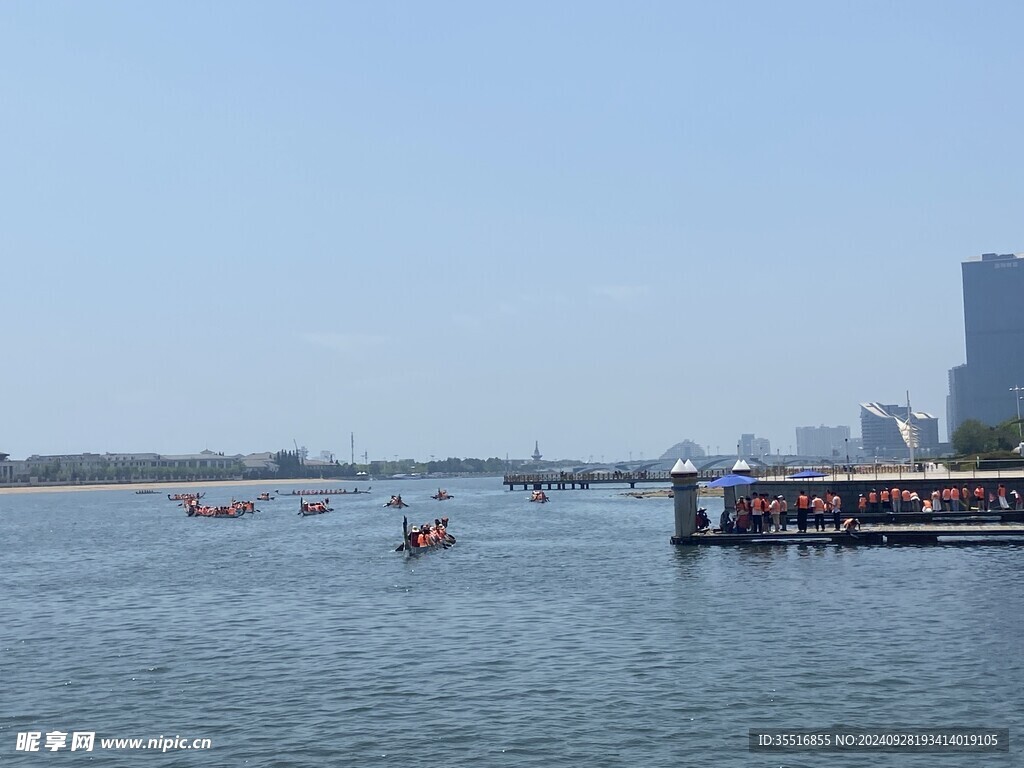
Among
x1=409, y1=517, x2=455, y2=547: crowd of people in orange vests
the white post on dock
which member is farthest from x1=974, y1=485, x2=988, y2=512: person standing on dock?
x1=409, y1=517, x2=455, y2=547: crowd of people in orange vests

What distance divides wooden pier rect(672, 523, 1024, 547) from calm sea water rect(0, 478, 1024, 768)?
914 millimetres

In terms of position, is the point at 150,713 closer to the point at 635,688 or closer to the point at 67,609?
the point at 635,688

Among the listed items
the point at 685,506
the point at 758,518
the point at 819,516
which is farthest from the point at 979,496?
the point at 685,506

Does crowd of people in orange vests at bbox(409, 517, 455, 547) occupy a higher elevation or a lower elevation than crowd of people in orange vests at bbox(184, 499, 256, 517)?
higher

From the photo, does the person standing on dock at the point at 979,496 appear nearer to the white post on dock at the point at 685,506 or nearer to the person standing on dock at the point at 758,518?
the person standing on dock at the point at 758,518

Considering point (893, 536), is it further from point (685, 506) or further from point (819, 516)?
point (685, 506)

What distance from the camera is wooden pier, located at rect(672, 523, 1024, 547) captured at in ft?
162

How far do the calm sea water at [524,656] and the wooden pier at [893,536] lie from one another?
0.91 meters

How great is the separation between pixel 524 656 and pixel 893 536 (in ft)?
92.5

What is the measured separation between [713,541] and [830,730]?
32.3 metres

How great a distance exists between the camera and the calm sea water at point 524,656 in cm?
2031

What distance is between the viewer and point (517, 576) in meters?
46.2

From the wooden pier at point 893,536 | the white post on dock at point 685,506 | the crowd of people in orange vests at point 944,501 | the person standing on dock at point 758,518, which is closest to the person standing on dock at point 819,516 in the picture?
the wooden pier at point 893,536

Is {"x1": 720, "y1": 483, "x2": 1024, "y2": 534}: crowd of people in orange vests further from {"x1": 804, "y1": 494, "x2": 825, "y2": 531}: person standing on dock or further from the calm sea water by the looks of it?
the calm sea water
